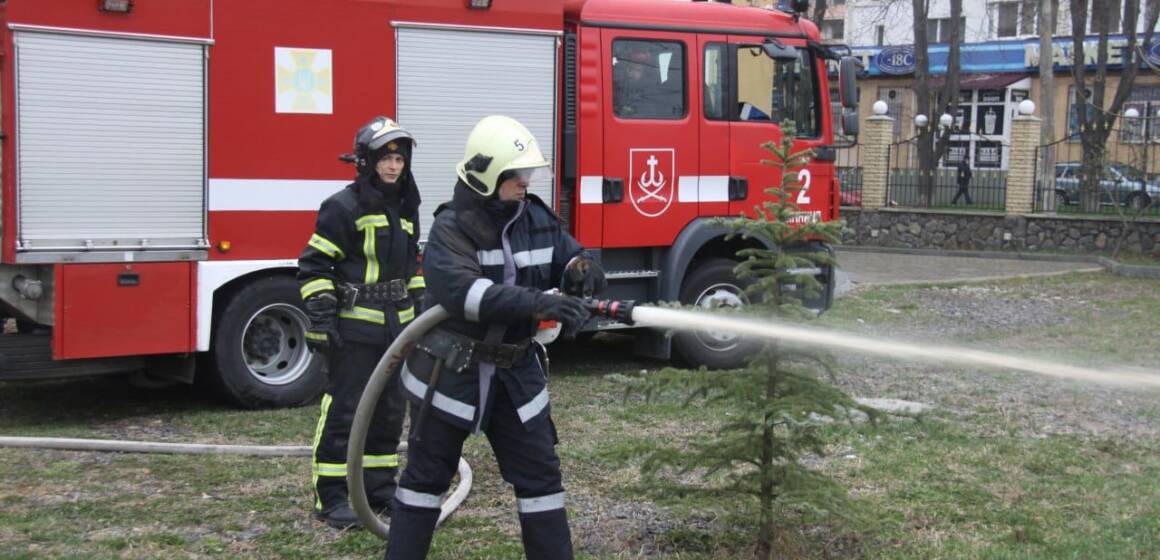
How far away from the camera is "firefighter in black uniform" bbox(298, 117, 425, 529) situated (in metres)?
5.22

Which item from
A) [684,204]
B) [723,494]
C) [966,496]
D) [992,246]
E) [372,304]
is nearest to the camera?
[723,494]

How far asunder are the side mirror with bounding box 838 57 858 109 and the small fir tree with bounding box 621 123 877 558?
510 cm

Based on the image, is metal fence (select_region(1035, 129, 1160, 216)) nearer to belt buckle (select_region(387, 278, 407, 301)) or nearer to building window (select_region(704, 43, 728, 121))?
building window (select_region(704, 43, 728, 121))

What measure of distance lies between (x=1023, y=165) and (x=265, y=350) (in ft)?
52.1

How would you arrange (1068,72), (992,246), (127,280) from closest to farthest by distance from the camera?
1. (127,280)
2. (992,246)
3. (1068,72)

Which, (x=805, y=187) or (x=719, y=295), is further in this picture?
(x=805, y=187)

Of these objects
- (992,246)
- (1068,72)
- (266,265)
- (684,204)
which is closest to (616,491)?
(266,265)

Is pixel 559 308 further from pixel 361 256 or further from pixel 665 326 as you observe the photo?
pixel 361 256

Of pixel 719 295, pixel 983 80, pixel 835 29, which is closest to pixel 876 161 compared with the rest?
pixel 719 295

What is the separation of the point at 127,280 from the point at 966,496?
4.84m

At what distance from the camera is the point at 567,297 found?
397 centimetres

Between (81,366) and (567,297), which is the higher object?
(567,297)

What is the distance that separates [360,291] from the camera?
527 cm

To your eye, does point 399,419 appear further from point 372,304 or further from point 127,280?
point 127,280
